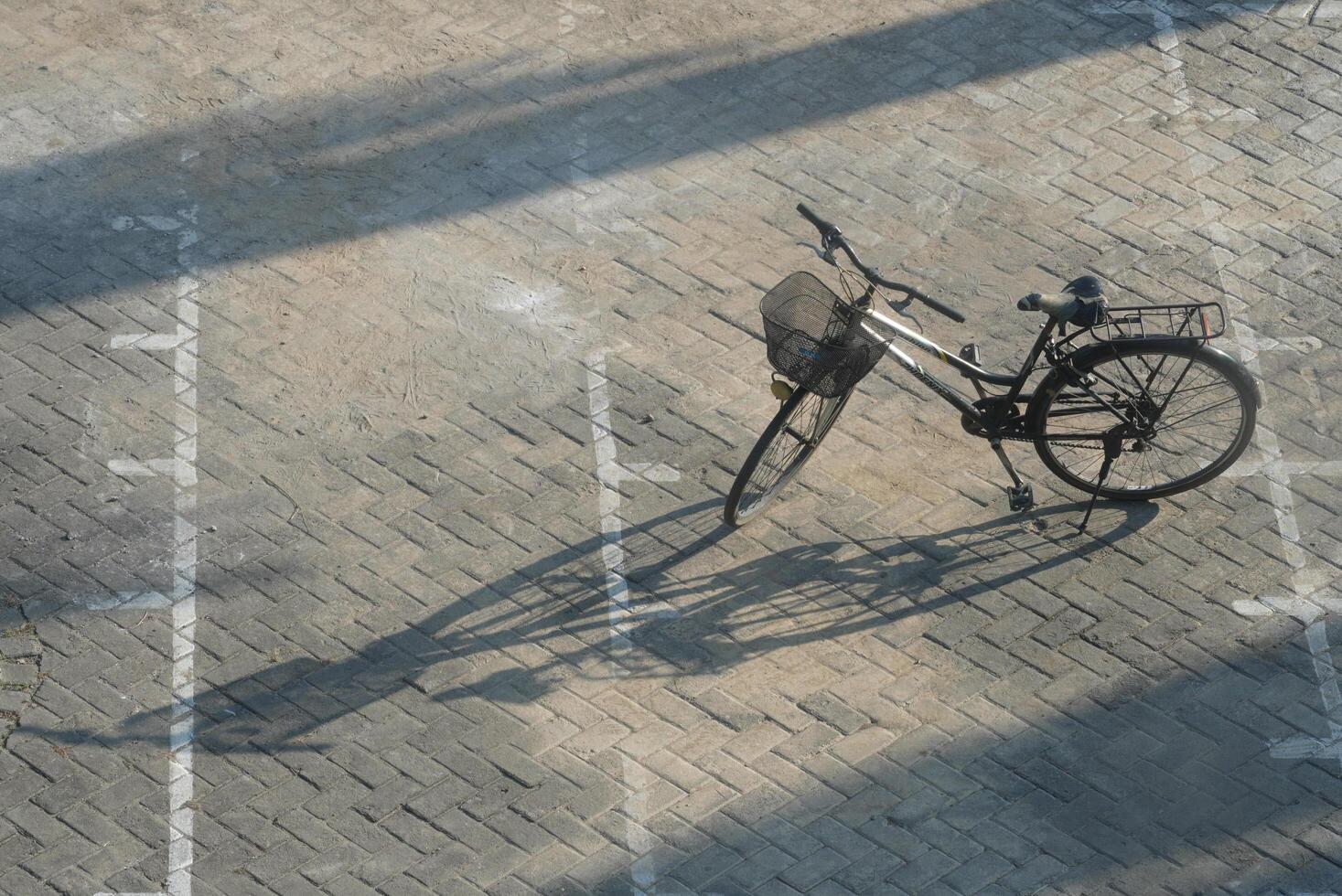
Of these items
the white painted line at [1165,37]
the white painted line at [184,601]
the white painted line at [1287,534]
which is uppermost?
the white painted line at [1165,37]

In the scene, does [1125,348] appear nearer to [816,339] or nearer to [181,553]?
[816,339]

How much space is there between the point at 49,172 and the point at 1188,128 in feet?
21.2

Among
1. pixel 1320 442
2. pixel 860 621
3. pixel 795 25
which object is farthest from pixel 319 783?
pixel 795 25

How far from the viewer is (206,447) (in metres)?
7.57

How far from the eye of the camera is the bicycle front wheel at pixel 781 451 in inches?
277

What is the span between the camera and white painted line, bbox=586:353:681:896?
632 cm

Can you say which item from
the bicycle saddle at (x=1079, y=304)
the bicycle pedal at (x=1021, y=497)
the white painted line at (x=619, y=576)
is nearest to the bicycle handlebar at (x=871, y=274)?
the bicycle saddle at (x=1079, y=304)

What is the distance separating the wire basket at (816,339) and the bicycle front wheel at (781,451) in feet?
0.86

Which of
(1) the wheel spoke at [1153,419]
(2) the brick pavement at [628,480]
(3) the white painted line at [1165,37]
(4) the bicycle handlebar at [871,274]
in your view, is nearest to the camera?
(2) the brick pavement at [628,480]

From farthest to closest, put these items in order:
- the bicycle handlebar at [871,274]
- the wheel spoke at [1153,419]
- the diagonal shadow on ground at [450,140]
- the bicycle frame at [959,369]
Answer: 1. the diagonal shadow on ground at [450,140]
2. the wheel spoke at [1153,419]
3. the bicycle frame at [959,369]
4. the bicycle handlebar at [871,274]

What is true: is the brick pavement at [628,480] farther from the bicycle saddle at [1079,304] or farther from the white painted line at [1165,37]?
the bicycle saddle at [1079,304]

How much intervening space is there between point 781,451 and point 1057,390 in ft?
4.14

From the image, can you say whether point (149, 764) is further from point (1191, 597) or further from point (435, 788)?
point (1191, 597)

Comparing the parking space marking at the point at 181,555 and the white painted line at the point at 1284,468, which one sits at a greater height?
the white painted line at the point at 1284,468
